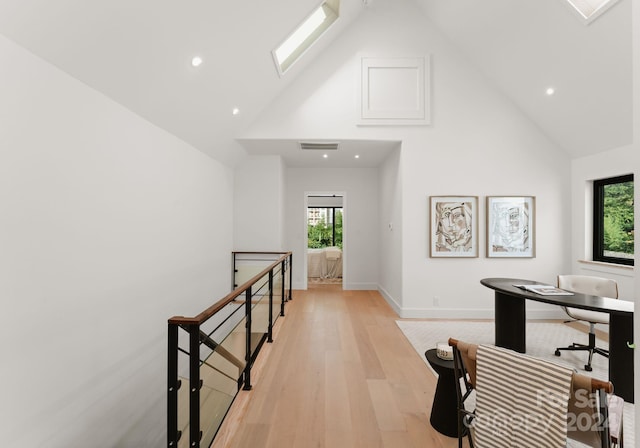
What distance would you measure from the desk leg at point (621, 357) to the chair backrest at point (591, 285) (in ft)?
2.91

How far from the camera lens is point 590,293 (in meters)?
3.45

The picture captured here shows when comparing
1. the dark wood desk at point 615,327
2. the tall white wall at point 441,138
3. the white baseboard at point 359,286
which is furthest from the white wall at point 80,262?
the white baseboard at point 359,286

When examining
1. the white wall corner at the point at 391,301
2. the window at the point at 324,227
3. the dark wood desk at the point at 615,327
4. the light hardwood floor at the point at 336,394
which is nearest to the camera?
the light hardwood floor at the point at 336,394

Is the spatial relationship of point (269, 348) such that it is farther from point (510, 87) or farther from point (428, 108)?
point (510, 87)

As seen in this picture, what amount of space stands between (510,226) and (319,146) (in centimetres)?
324

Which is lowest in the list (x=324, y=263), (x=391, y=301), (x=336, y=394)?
(x=336, y=394)

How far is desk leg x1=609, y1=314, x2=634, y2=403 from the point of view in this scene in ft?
8.25

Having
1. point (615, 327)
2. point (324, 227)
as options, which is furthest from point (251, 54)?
point (324, 227)

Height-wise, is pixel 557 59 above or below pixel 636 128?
above

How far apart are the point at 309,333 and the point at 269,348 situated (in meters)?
0.66

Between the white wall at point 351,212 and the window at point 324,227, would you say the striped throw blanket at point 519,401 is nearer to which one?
the white wall at point 351,212

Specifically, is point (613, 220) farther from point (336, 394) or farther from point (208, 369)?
point (208, 369)

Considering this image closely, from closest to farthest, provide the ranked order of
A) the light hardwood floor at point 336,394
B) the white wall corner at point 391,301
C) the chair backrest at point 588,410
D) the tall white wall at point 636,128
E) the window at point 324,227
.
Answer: the tall white wall at point 636,128, the chair backrest at point 588,410, the light hardwood floor at point 336,394, the white wall corner at point 391,301, the window at point 324,227

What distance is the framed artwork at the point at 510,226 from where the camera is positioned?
470 centimetres
